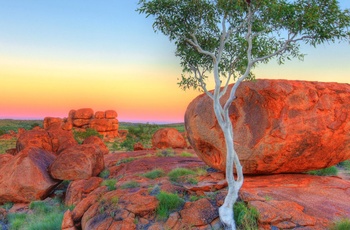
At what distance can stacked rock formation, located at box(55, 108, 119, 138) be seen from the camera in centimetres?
5709

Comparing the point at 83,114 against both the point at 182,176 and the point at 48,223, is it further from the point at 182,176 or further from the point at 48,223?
the point at 48,223

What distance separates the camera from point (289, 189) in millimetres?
11367

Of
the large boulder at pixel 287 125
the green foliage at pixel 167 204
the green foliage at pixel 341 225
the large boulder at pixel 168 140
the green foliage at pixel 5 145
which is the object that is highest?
the large boulder at pixel 287 125

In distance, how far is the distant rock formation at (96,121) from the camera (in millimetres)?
57094

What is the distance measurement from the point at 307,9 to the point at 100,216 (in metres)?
8.17

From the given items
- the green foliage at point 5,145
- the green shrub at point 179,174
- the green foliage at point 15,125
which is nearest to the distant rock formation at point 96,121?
the green foliage at point 5,145

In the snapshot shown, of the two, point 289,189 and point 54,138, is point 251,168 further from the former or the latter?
point 54,138

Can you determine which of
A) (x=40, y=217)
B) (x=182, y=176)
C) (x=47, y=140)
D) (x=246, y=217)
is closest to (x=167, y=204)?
(x=246, y=217)

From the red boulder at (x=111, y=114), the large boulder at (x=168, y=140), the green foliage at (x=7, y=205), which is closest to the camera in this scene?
the green foliage at (x=7, y=205)

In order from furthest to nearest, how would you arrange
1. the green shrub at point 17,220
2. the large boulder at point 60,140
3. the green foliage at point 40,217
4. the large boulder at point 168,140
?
the large boulder at point 168,140 → the large boulder at point 60,140 → the green shrub at point 17,220 → the green foliage at point 40,217

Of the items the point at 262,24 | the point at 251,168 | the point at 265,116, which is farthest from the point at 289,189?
the point at 262,24

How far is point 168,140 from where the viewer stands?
30.2 meters

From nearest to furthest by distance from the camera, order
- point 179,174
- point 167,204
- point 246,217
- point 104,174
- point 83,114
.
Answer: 1. point 246,217
2. point 167,204
3. point 179,174
4. point 104,174
5. point 83,114

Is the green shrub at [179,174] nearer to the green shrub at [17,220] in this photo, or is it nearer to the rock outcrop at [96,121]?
the green shrub at [17,220]
